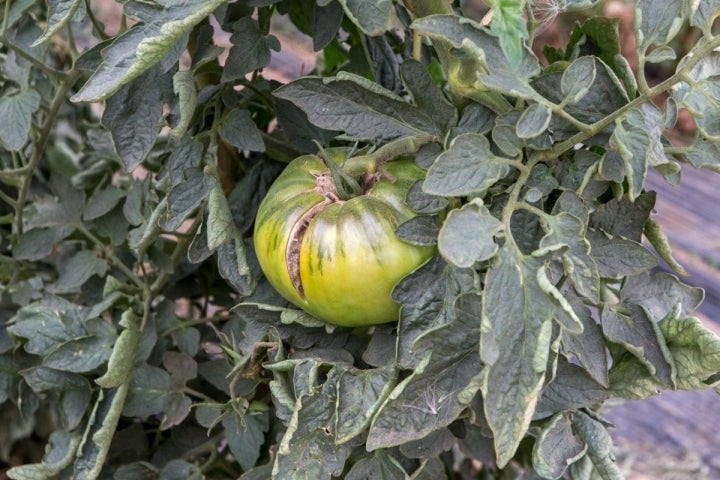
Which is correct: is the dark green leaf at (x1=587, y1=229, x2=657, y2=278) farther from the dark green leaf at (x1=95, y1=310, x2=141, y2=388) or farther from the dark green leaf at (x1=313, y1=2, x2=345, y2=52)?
the dark green leaf at (x1=95, y1=310, x2=141, y2=388)

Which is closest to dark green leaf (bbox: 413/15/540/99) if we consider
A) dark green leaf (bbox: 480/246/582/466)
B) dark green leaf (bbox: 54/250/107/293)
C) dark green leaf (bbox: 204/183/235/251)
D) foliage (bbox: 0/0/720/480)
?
foliage (bbox: 0/0/720/480)

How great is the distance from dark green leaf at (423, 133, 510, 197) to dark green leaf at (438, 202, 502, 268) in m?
0.02

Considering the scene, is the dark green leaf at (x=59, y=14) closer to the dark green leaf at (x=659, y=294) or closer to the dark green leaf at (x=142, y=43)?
the dark green leaf at (x=142, y=43)

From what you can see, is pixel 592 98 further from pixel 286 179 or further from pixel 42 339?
pixel 42 339

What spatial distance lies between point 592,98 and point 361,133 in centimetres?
15

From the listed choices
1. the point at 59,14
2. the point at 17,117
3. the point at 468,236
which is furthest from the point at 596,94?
the point at 17,117

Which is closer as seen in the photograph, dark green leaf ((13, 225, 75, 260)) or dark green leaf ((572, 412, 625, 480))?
dark green leaf ((572, 412, 625, 480))

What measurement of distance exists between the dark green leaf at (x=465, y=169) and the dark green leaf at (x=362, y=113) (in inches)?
2.1

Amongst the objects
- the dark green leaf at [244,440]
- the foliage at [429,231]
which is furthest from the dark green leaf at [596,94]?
the dark green leaf at [244,440]

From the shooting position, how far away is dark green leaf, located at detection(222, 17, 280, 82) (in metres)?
0.60

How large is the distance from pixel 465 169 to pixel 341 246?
0.31 ft

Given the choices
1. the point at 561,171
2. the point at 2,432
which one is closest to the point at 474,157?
the point at 561,171

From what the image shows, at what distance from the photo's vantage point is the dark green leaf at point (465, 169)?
476 millimetres

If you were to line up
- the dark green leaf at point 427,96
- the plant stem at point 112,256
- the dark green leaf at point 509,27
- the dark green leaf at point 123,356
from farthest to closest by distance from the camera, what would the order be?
the plant stem at point 112,256 < the dark green leaf at point 123,356 < the dark green leaf at point 427,96 < the dark green leaf at point 509,27
